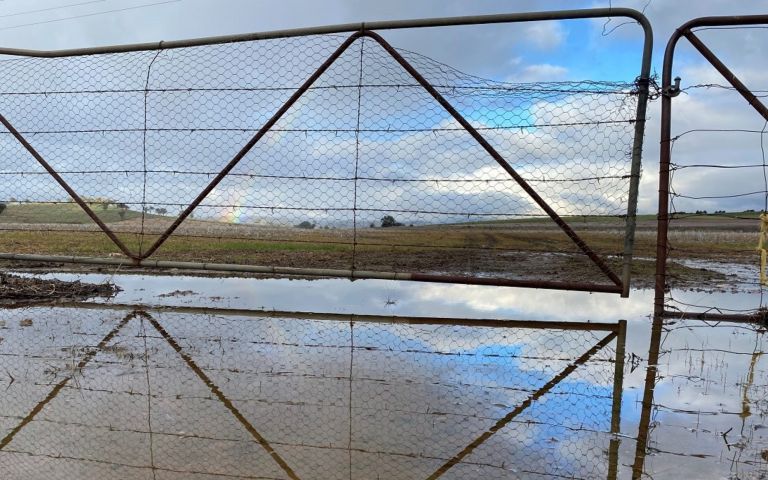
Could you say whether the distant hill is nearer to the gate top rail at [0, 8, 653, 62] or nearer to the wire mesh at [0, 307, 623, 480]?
the gate top rail at [0, 8, 653, 62]

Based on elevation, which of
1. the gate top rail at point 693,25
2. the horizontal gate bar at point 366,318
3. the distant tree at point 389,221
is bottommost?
the horizontal gate bar at point 366,318

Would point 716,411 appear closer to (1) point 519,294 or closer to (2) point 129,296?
(1) point 519,294

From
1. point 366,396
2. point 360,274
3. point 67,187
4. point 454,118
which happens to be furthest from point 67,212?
point 366,396

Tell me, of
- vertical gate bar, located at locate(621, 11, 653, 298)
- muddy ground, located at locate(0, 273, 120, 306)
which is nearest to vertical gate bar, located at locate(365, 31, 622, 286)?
vertical gate bar, located at locate(621, 11, 653, 298)

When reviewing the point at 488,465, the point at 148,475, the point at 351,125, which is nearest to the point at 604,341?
the point at 488,465

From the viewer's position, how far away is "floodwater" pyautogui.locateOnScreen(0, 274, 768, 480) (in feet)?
8.66

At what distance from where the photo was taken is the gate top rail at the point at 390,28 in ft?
19.0

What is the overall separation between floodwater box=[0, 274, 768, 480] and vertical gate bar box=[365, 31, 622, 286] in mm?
695

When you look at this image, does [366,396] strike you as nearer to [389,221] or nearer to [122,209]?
[389,221]

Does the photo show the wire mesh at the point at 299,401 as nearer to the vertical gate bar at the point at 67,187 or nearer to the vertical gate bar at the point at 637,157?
the vertical gate bar at the point at 637,157

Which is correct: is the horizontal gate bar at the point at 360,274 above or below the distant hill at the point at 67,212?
below

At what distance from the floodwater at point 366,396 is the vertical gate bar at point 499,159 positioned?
0.69 m

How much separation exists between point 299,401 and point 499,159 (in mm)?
3493

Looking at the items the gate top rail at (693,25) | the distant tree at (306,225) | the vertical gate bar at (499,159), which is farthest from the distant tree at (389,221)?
the gate top rail at (693,25)
